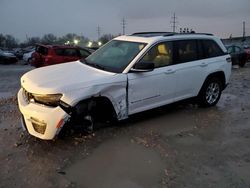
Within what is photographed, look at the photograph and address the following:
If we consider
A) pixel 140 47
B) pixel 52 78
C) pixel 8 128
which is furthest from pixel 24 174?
pixel 140 47

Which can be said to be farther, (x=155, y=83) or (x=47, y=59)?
(x=47, y=59)

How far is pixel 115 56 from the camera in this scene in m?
6.55

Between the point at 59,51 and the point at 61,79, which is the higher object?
the point at 61,79

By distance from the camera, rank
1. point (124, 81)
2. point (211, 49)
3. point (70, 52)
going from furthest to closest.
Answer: point (70, 52) → point (211, 49) → point (124, 81)

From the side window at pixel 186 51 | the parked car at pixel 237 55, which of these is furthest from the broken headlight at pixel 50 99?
the parked car at pixel 237 55

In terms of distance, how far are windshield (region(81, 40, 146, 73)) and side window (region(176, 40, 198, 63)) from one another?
3.03 ft

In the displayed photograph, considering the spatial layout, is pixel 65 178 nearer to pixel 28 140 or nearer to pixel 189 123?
pixel 28 140

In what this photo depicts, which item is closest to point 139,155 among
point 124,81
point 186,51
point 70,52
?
point 124,81

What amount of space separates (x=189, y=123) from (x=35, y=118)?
122 inches

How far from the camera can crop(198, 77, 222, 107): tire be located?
770cm

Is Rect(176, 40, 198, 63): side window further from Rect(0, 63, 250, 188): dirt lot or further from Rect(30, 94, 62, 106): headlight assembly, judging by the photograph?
Rect(30, 94, 62, 106): headlight assembly

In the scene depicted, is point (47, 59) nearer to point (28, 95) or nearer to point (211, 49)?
point (211, 49)

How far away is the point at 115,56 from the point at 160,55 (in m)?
0.87

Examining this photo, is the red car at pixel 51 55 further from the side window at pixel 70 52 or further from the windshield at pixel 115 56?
the windshield at pixel 115 56
